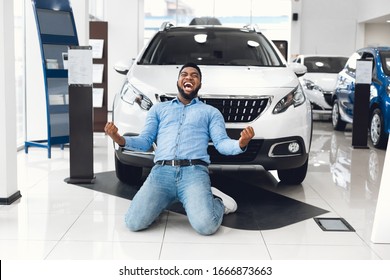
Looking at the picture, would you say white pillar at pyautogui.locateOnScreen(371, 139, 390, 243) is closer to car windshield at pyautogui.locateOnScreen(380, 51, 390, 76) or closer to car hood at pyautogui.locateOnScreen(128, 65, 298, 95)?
car hood at pyautogui.locateOnScreen(128, 65, 298, 95)

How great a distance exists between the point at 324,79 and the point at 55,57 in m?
6.15

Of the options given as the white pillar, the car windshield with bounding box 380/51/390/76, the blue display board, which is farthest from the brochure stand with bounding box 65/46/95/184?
the car windshield with bounding box 380/51/390/76

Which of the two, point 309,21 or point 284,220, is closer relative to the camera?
point 284,220

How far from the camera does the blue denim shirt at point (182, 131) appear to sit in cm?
396

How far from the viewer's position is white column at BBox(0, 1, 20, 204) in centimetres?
436

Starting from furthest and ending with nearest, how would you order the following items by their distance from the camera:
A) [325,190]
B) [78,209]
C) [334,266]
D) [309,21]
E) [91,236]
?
[309,21] → [325,190] → [78,209] → [91,236] → [334,266]

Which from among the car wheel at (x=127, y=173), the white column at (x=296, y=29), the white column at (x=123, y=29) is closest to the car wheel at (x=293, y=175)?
the car wheel at (x=127, y=173)

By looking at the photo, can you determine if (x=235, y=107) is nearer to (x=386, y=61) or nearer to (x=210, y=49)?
(x=210, y=49)

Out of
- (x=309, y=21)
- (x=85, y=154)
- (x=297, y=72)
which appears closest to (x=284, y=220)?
(x=297, y=72)

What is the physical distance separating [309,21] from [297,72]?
1306 cm

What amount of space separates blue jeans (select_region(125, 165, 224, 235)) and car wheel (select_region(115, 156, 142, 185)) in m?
1.27

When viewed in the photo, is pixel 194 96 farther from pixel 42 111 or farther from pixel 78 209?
pixel 42 111

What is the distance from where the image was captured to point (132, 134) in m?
4.61

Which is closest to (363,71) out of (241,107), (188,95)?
(241,107)
